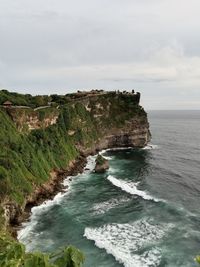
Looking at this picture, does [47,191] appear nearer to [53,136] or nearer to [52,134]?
[53,136]

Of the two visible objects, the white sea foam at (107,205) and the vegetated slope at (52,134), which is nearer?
the white sea foam at (107,205)

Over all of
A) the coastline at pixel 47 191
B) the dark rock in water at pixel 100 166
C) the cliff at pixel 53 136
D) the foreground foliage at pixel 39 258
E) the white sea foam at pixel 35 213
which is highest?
the foreground foliage at pixel 39 258

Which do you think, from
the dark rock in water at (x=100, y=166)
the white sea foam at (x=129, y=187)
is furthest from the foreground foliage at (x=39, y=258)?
the dark rock in water at (x=100, y=166)

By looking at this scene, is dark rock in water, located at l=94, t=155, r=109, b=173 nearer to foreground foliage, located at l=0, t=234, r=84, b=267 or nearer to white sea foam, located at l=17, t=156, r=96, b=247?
white sea foam, located at l=17, t=156, r=96, b=247

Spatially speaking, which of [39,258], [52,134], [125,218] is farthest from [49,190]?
[39,258]

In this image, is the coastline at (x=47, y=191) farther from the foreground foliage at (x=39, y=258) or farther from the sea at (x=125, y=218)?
the foreground foliage at (x=39, y=258)

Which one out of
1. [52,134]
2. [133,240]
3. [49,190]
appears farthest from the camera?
[52,134]

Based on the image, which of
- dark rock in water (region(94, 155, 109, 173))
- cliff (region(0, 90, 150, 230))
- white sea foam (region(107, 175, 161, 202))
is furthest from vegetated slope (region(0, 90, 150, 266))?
white sea foam (region(107, 175, 161, 202))

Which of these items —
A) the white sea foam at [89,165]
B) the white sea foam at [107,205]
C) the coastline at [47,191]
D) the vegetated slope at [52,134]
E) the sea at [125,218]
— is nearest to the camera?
the sea at [125,218]
